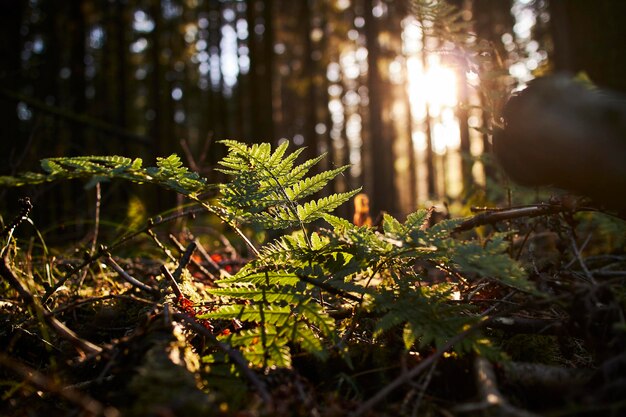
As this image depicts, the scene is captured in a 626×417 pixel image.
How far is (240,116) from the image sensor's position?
20.4 m

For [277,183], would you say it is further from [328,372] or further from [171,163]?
[328,372]

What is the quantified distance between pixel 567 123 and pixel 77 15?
59.1 feet

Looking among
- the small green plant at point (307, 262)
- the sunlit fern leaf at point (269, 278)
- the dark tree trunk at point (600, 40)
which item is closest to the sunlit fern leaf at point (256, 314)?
the small green plant at point (307, 262)

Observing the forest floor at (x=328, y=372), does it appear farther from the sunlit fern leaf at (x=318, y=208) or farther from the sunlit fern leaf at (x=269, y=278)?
the sunlit fern leaf at (x=318, y=208)

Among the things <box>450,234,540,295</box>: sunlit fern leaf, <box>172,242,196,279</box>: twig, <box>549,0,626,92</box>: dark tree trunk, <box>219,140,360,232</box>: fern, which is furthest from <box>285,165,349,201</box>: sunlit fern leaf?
<box>549,0,626,92</box>: dark tree trunk

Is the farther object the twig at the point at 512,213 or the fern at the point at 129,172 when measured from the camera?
the twig at the point at 512,213

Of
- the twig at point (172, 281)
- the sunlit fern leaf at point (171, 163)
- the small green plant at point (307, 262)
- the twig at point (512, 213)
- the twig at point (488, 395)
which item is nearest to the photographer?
the twig at point (488, 395)

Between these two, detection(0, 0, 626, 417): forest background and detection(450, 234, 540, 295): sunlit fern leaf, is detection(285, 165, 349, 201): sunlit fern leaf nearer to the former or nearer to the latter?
detection(0, 0, 626, 417): forest background

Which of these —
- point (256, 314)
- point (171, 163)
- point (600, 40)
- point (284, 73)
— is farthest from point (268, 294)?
point (284, 73)

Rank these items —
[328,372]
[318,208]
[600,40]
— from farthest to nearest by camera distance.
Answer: [600,40]
[318,208]
[328,372]

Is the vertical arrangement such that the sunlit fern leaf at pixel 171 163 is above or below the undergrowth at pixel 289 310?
above

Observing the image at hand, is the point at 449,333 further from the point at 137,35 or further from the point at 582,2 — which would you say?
the point at 137,35

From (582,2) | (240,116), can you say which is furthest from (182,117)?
(582,2)

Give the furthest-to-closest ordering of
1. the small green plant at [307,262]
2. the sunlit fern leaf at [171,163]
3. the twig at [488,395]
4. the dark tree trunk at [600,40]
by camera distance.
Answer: the dark tree trunk at [600,40] → the sunlit fern leaf at [171,163] → the small green plant at [307,262] → the twig at [488,395]
